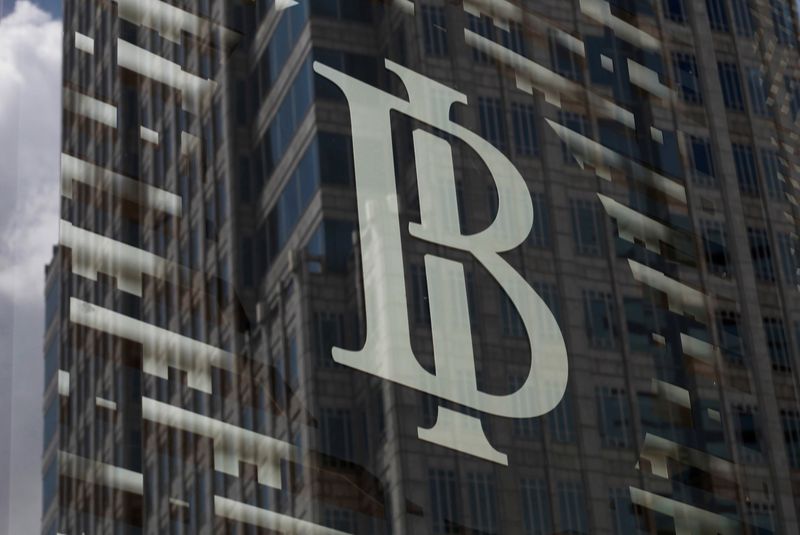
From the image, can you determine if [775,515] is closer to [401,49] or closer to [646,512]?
[646,512]

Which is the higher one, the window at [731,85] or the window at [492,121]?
the window at [731,85]

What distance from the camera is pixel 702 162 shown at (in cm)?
5372

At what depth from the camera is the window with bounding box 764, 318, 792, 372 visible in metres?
51.3

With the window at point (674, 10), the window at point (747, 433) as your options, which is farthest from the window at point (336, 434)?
the window at point (674, 10)

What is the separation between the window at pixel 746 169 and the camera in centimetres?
5419

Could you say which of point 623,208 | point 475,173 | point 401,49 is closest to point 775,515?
point 623,208

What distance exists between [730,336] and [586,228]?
6.39m

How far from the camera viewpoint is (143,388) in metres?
51.2

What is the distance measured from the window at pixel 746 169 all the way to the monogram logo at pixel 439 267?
1037 cm

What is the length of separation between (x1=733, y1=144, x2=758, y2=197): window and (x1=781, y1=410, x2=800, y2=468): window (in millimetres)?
7729

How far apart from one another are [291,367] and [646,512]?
10313 millimetres

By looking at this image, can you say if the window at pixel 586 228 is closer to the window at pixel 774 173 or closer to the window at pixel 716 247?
the window at pixel 716 247

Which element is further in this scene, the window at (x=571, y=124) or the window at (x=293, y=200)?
the window at (x=571, y=124)

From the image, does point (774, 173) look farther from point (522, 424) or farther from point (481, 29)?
point (522, 424)
